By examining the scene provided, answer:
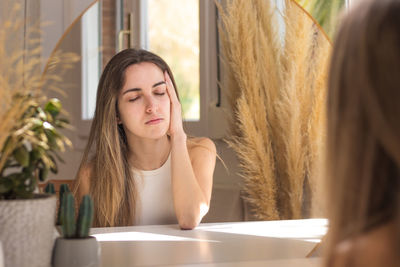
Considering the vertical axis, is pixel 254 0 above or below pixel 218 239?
above

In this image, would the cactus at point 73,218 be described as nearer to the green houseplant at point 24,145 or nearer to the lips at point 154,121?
the green houseplant at point 24,145

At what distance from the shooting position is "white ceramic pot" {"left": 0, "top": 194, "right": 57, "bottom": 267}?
792 mm

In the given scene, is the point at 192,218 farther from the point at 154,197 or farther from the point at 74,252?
the point at 74,252

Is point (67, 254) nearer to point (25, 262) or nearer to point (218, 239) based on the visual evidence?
point (25, 262)

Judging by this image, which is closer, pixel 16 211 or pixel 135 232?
pixel 16 211

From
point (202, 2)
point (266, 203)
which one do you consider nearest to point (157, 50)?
point (202, 2)

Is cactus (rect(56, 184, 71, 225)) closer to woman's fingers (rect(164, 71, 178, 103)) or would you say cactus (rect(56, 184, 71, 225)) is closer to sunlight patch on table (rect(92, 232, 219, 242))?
sunlight patch on table (rect(92, 232, 219, 242))

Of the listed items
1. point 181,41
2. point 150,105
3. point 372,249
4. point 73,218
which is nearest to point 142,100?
point 150,105

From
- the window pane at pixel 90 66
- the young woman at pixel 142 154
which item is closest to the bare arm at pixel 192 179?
the young woman at pixel 142 154

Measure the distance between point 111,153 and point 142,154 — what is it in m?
0.05

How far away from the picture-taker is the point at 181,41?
3.12 ft

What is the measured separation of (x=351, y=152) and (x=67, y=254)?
481mm

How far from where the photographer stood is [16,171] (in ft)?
2.74

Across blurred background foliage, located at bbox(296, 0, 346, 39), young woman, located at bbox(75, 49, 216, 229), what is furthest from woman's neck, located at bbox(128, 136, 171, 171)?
blurred background foliage, located at bbox(296, 0, 346, 39)
